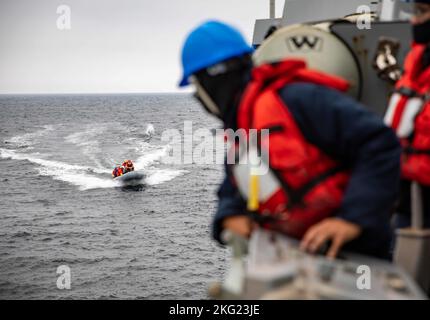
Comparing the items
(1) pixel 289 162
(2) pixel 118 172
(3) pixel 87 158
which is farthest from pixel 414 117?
(3) pixel 87 158

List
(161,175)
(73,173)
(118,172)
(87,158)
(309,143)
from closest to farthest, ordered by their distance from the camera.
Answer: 1. (309,143)
2. (118,172)
3. (73,173)
4. (161,175)
5. (87,158)

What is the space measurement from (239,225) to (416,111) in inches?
54.2

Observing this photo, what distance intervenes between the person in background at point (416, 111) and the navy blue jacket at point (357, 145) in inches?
39.1

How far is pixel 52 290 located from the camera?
41.9 m

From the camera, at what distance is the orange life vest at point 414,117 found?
321 cm

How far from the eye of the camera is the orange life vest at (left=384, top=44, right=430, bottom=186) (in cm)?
321

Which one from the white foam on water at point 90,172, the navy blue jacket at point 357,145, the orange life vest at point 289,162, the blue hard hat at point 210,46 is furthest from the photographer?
the white foam on water at point 90,172

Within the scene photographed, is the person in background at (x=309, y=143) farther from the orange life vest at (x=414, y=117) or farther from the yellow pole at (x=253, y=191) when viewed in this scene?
the orange life vest at (x=414, y=117)

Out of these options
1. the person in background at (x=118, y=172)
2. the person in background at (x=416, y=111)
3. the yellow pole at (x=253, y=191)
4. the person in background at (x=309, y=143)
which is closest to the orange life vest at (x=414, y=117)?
the person in background at (x=416, y=111)

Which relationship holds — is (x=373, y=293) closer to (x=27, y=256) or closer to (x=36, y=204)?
(x=27, y=256)

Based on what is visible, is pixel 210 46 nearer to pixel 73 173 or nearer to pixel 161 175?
pixel 161 175

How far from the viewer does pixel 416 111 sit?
323cm
